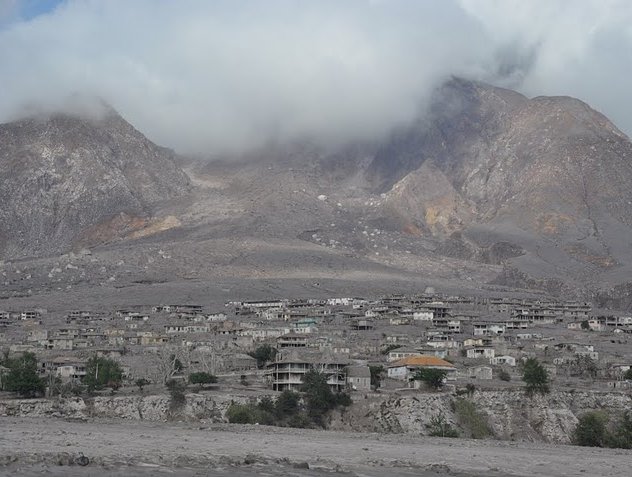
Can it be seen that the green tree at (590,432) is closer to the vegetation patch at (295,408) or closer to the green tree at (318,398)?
the vegetation patch at (295,408)

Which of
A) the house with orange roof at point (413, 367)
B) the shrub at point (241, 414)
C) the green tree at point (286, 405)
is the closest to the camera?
the shrub at point (241, 414)

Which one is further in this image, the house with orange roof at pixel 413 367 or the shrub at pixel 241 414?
the house with orange roof at pixel 413 367

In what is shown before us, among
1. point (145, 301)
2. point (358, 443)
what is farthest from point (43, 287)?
point (358, 443)

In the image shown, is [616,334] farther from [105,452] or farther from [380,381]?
[105,452]

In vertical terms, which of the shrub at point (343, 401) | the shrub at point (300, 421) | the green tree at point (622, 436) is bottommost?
the green tree at point (622, 436)

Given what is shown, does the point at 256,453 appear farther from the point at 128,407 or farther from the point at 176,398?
the point at 128,407

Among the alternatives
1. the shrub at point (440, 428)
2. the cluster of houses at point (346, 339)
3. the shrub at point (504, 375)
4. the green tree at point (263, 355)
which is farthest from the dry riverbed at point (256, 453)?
the green tree at point (263, 355)

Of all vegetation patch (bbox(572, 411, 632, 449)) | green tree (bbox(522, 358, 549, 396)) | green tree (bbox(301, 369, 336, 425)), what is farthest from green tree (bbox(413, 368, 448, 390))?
vegetation patch (bbox(572, 411, 632, 449))

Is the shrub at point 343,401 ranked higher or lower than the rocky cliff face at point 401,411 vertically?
higher
